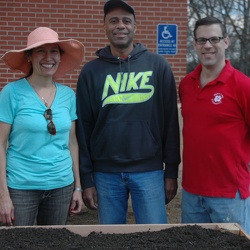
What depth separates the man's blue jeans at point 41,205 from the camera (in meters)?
3.57

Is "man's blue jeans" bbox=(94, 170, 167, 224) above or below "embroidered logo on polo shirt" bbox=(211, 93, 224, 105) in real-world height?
below

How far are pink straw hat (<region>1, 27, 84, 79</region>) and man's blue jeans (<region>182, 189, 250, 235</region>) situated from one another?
141 centimetres

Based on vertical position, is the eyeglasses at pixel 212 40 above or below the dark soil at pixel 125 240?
above

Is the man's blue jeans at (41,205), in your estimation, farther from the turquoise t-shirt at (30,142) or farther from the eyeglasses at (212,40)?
the eyeglasses at (212,40)

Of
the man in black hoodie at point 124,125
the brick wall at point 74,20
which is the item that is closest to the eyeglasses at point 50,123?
the man in black hoodie at point 124,125

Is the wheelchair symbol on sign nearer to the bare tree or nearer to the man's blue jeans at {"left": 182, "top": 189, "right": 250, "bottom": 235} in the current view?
the man's blue jeans at {"left": 182, "top": 189, "right": 250, "bottom": 235}

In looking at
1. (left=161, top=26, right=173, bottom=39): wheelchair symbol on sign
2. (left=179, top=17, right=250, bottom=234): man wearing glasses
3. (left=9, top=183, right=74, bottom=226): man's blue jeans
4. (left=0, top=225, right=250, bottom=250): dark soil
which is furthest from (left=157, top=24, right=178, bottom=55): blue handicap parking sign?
(left=0, top=225, right=250, bottom=250): dark soil

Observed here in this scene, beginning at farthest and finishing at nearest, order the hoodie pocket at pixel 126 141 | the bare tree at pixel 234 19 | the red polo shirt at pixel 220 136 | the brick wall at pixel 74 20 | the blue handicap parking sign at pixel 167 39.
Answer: the bare tree at pixel 234 19 → the blue handicap parking sign at pixel 167 39 → the brick wall at pixel 74 20 → the hoodie pocket at pixel 126 141 → the red polo shirt at pixel 220 136

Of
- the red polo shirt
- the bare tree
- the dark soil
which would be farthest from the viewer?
the bare tree

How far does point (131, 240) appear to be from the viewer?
126 inches

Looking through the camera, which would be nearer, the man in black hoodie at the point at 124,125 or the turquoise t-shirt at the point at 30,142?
the turquoise t-shirt at the point at 30,142

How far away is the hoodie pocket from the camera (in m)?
3.85

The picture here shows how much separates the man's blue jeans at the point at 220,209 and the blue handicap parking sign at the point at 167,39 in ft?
10.7

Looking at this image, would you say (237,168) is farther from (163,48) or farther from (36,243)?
(163,48)
